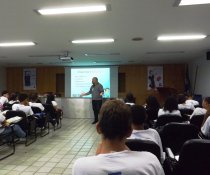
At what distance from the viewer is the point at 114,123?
1.14 meters

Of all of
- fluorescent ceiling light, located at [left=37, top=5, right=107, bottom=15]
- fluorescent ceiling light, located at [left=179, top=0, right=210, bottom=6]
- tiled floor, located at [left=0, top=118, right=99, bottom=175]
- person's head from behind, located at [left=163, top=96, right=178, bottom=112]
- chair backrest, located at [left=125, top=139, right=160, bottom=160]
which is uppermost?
fluorescent ceiling light, located at [left=179, top=0, right=210, bottom=6]

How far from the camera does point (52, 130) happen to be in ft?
23.4

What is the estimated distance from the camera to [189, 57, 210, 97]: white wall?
26.4ft

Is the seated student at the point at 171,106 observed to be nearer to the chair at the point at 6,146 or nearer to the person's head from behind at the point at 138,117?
the person's head from behind at the point at 138,117

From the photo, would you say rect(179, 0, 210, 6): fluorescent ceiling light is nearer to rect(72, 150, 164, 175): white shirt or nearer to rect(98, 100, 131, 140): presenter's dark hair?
rect(98, 100, 131, 140): presenter's dark hair

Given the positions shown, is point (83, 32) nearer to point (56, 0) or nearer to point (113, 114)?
point (56, 0)

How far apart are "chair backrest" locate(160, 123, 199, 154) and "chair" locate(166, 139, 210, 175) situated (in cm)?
113

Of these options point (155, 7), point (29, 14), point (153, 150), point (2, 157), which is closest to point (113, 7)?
point (155, 7)

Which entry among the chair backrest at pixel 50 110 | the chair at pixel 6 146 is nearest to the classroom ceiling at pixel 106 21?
the chair at pixel 6 146

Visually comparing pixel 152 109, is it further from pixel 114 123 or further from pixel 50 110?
pixel 114 123

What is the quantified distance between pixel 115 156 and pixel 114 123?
157mm

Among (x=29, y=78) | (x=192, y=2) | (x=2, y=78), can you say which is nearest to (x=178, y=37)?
(x=192, y=2)

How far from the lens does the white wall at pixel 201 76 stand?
26.4 feet

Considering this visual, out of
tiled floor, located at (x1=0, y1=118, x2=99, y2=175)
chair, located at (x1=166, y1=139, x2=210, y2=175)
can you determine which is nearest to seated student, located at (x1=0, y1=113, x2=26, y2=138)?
tiled floor, located at (x1=0, y1=118, x2=99, y2=175)
